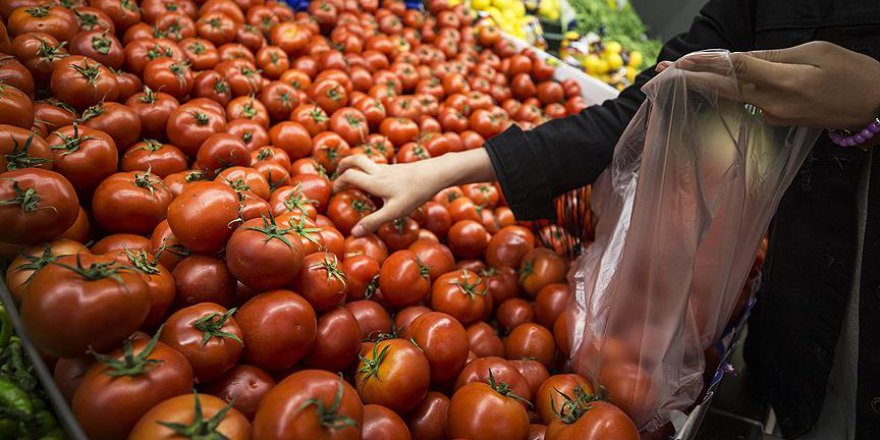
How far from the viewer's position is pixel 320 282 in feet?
4.28

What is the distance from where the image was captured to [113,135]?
158cm

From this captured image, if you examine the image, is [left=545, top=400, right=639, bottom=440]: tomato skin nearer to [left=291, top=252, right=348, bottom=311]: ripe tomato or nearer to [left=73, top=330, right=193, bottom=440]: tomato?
[left=291, top=252, right=348, bottom=311]: ripe tomato

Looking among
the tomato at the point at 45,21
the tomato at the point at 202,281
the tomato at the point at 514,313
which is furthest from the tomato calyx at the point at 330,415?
the tomato at the point at 45,21

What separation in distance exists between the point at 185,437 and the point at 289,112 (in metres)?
1.83

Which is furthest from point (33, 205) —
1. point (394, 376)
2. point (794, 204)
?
point (794, 204)

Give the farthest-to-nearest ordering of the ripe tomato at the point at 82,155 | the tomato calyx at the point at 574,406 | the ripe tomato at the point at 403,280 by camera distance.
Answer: the ripe tomato at the point at 403,280 → the ripe tomato at the point at 82,155 → the tomato calyx at the point at 574,406

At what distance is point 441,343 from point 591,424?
0.43m

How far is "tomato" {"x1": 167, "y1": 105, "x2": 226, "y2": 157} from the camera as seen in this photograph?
174 cm

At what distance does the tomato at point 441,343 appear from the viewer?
1.41 m

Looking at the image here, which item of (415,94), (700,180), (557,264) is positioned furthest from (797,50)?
(415,94)

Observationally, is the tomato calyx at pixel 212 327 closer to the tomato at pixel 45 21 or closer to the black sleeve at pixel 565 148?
the black sleeve at pixel 565 148

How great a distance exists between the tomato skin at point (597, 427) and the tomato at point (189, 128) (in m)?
1.45

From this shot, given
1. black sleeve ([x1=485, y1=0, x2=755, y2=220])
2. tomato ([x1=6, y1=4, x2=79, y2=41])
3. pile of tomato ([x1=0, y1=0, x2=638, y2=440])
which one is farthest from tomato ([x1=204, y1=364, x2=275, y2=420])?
tomato ([x1=6, y1=4, x2=79, y2=41])

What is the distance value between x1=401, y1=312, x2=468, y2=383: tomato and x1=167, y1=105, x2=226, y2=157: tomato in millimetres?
991
